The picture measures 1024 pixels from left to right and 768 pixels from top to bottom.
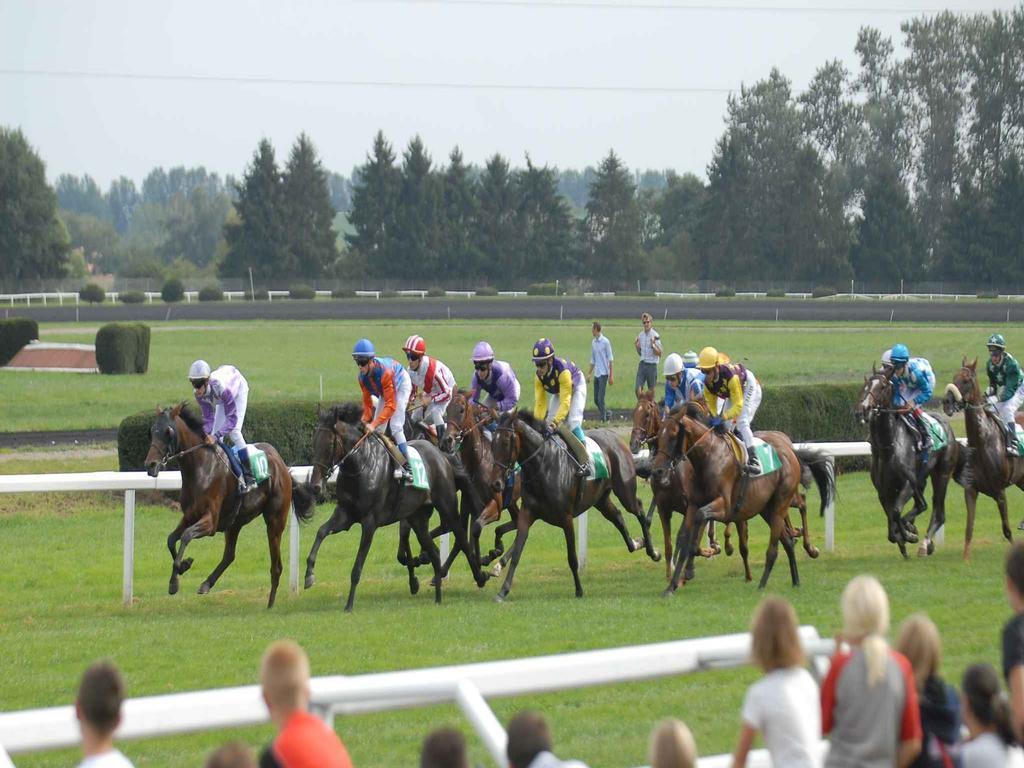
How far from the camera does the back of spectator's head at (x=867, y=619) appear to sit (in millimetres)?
3760

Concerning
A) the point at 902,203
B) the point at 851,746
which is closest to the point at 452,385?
the point at 851,746

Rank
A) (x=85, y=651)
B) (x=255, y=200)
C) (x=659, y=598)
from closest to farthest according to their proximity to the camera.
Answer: (x=85, y=651)
(x=659, y=598)
(x=255, y=200)

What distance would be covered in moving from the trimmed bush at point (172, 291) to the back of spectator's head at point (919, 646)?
182 feet

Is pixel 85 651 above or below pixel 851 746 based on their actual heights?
below

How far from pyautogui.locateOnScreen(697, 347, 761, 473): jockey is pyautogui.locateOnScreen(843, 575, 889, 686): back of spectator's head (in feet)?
24.8

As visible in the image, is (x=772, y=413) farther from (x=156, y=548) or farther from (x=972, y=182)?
(x=972, y=182)

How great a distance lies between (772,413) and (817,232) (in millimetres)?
49773

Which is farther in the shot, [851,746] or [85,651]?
[85,651]

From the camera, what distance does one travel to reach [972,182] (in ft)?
215

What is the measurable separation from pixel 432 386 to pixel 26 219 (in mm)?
56806

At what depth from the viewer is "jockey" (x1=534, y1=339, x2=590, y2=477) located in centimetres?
1142

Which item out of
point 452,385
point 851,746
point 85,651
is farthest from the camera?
point 452,385

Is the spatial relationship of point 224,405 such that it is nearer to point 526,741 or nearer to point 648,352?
point 526,741

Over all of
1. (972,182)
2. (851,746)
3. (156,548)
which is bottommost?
(156,548)
